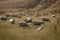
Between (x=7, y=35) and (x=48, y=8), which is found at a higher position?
(x=7, y=35)

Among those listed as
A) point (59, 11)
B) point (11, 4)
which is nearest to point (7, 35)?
point (59, 11)

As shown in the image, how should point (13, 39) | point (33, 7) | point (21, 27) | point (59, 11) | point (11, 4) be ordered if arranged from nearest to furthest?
point (13, 39) < point (21, 27) < point (59, 11) < point (33, 7) < point (11, 4)

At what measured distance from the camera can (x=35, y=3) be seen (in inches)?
958

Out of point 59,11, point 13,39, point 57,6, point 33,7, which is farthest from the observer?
point 33,7

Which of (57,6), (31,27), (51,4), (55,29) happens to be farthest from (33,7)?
(55,29)

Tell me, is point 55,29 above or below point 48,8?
above

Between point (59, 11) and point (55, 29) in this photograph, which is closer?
point (55, 29)

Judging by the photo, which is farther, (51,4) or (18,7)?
(18,7)

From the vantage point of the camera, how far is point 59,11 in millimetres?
19125

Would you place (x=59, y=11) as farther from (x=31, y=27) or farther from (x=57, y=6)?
(x=31, y=27)

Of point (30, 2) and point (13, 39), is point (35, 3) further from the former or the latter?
point (13, 39)

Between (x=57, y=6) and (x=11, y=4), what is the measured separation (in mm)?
7531

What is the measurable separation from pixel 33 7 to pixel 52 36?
645 inches

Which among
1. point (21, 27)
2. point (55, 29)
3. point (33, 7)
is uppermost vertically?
point (55, 29)
